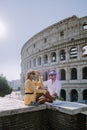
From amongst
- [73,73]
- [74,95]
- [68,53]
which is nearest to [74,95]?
[74,95]

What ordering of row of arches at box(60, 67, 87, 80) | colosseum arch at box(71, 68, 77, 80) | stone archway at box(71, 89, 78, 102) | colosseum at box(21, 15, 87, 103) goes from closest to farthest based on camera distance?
colosseum at box(21, 15, 87, 103)
row of arches at box(60, 67, 87, 80)
stone archway at box(71, 89, 78, 102)
colosseum arch at box(71, 68, 77, 80)

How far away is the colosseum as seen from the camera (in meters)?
22.9

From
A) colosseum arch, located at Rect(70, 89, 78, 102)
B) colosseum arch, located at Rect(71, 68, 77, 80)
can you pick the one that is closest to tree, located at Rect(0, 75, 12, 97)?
colosseum arch, located at Rect(70, 89, 78, 102)

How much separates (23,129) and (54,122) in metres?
0.88

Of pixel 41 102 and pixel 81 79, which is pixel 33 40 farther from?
pixel 41 102

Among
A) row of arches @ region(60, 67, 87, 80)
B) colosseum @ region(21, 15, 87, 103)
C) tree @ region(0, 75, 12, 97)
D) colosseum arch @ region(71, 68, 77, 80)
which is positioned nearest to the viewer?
colosseum @ region(21, 15, 87, 103)

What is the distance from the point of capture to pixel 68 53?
2416 centimetres

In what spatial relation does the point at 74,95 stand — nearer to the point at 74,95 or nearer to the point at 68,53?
the point at 74,95

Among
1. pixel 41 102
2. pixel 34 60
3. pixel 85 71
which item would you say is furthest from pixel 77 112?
pixel 34 60

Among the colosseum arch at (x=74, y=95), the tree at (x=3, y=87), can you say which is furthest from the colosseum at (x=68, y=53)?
the tree at (x=3, y=87)

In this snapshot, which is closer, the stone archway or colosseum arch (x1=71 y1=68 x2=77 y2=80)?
the stone archway

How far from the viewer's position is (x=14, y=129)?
4.14 m

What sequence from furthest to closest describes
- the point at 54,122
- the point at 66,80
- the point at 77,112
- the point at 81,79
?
the point at 66,80 → the point at 81,79 → the point at 54,122 → the point at 77,112

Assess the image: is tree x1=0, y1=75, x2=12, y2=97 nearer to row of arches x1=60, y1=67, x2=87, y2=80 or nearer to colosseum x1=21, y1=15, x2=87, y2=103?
colosseum x1=21, y1=15, x2=87, y2=103
